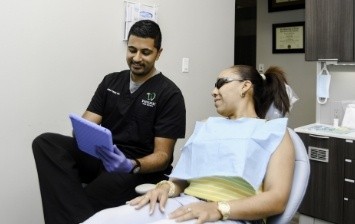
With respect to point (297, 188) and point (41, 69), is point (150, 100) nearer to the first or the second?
point (41, 69)

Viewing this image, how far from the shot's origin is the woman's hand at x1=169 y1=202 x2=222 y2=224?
1045 mm

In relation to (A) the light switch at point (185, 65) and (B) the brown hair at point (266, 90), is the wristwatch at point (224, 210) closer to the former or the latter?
(B) the brown hair at point (266, 90)

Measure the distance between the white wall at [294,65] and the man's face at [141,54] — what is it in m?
2.59

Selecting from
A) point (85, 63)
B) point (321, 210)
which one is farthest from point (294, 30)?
point (85, 63)

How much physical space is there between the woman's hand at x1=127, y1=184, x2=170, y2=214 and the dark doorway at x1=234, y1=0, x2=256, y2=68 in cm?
311

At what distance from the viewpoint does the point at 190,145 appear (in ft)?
4.47

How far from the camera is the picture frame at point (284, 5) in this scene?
3764 mm

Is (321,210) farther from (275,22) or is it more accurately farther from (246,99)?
(275,22)

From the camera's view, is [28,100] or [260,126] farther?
[28,100]

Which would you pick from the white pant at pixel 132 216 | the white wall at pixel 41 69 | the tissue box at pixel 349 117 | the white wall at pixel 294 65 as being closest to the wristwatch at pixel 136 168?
the white pant at pixel 132 216

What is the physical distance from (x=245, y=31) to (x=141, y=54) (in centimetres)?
273

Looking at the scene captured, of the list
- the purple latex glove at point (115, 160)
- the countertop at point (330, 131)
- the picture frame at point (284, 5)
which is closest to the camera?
the purple latex glove at point (115, 160)

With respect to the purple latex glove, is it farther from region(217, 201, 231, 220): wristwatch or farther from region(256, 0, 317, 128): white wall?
region(256, 0, 317, 128): white wall

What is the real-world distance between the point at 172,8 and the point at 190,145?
1554 millimetres
